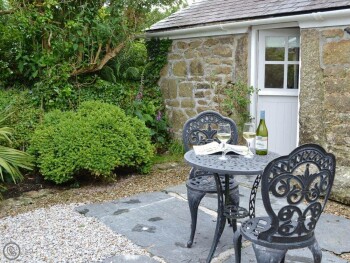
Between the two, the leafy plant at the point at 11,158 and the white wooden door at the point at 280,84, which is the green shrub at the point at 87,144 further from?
the white wooden door at the point at 280,84

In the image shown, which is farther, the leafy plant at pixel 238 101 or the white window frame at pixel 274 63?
the leafy plant at pixel 238 101

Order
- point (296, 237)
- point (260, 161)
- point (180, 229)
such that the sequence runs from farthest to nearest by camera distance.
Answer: point (180, 229)
point (260, 161)
point (296, 237)

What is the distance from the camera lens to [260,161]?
307 centimetres

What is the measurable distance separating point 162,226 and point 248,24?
3.64 meters

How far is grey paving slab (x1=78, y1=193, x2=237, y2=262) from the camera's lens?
11.4ft

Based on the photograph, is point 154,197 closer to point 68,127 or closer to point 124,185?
point 124,185

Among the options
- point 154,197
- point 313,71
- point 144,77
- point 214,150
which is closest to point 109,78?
point 144,77

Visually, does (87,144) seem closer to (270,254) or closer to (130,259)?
(130,259)

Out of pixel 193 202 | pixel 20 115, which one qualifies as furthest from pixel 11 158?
pixel 193 202

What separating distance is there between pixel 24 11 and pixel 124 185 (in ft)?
11.3

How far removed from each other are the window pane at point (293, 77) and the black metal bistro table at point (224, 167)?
124 inches

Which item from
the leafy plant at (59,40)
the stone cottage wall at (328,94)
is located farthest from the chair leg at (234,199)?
the leafy plant at (59,40)

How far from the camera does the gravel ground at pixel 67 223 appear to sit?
11.3ft

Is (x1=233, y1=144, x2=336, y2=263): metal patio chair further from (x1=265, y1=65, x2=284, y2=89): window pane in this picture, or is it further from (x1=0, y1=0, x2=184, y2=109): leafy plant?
(x1=0, y1=0, x2=184, y2=109): leafy plant
